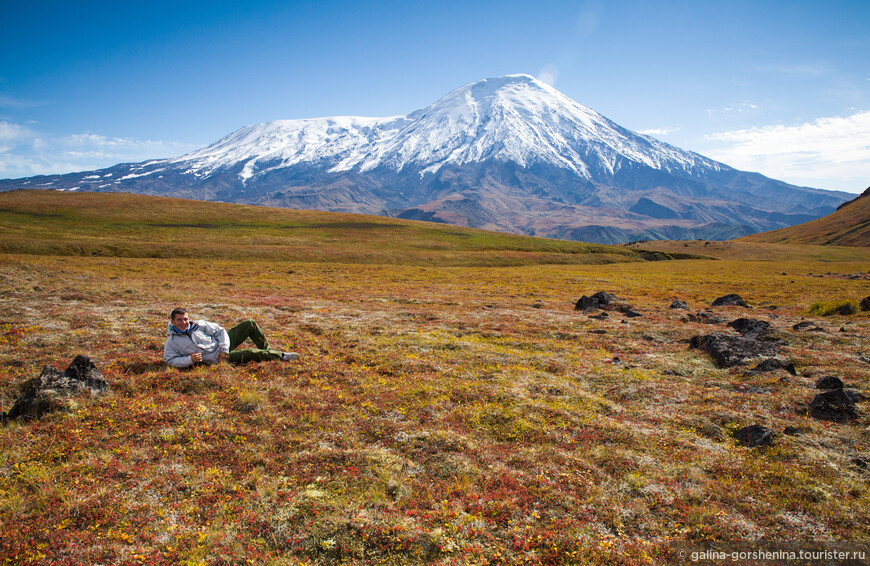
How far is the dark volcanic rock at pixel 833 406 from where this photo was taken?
1310cm

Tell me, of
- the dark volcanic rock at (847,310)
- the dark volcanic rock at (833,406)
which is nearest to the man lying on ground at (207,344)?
the dark volcanic rock at (833,406)

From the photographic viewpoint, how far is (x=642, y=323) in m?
28.9

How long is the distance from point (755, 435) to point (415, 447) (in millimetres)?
9861

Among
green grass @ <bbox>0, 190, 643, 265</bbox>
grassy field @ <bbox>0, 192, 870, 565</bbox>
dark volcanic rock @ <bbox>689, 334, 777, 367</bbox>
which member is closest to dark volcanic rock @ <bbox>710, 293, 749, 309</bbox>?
grassy field @ <bbox>0, 192, 870, 565</bbox>

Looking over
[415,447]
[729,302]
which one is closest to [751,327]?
[729,302]

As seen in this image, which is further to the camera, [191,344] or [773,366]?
[773,366]

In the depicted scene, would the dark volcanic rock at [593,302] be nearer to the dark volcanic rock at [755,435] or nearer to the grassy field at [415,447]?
the grassy field at [415,447]

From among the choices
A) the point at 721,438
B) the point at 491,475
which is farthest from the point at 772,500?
the point at 491,475

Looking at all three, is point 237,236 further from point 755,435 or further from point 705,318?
point 755,435

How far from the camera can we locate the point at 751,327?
83.8 feet

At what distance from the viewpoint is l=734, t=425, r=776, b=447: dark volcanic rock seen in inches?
453

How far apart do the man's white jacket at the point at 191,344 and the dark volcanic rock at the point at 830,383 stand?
74.2 feet

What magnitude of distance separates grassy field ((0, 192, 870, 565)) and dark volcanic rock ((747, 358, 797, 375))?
0.72 metres

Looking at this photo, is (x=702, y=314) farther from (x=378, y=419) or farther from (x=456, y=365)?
(x=378, y=419)
